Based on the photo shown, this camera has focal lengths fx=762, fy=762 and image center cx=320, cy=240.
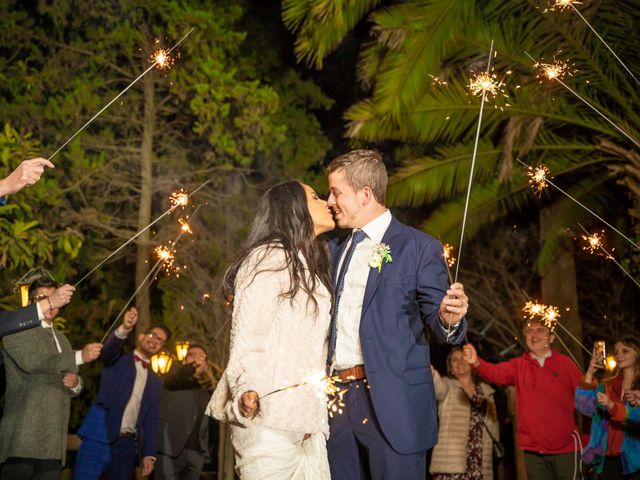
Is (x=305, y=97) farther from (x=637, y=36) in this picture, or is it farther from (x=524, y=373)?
(x=524, y=373)

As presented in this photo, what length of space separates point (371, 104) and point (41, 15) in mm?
8818

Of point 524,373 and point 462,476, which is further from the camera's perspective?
point 462,476

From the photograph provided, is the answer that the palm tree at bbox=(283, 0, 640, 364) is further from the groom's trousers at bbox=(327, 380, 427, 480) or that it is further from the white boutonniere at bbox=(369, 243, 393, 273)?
the groom's trousers at bbox=(327, 380, 427, 480)

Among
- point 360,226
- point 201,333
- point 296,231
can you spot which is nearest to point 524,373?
point 360,226

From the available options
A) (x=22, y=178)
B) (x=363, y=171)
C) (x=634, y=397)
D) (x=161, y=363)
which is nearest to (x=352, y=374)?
(x=363, y=171)

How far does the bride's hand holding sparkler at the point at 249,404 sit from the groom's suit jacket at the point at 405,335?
2.99 feet

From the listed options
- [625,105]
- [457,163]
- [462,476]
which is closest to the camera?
[462,476]

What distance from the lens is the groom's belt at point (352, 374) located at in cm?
448

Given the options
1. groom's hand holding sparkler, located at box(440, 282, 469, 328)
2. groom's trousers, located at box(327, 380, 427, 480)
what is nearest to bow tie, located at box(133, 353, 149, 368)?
groom's trousers, located at box(327, 380, 427, 480)

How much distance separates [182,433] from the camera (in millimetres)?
9305

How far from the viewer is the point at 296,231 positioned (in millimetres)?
4344

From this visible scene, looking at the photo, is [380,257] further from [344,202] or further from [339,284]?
[344,202]

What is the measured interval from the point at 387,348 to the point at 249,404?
42.0 inches

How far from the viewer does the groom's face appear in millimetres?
4938
